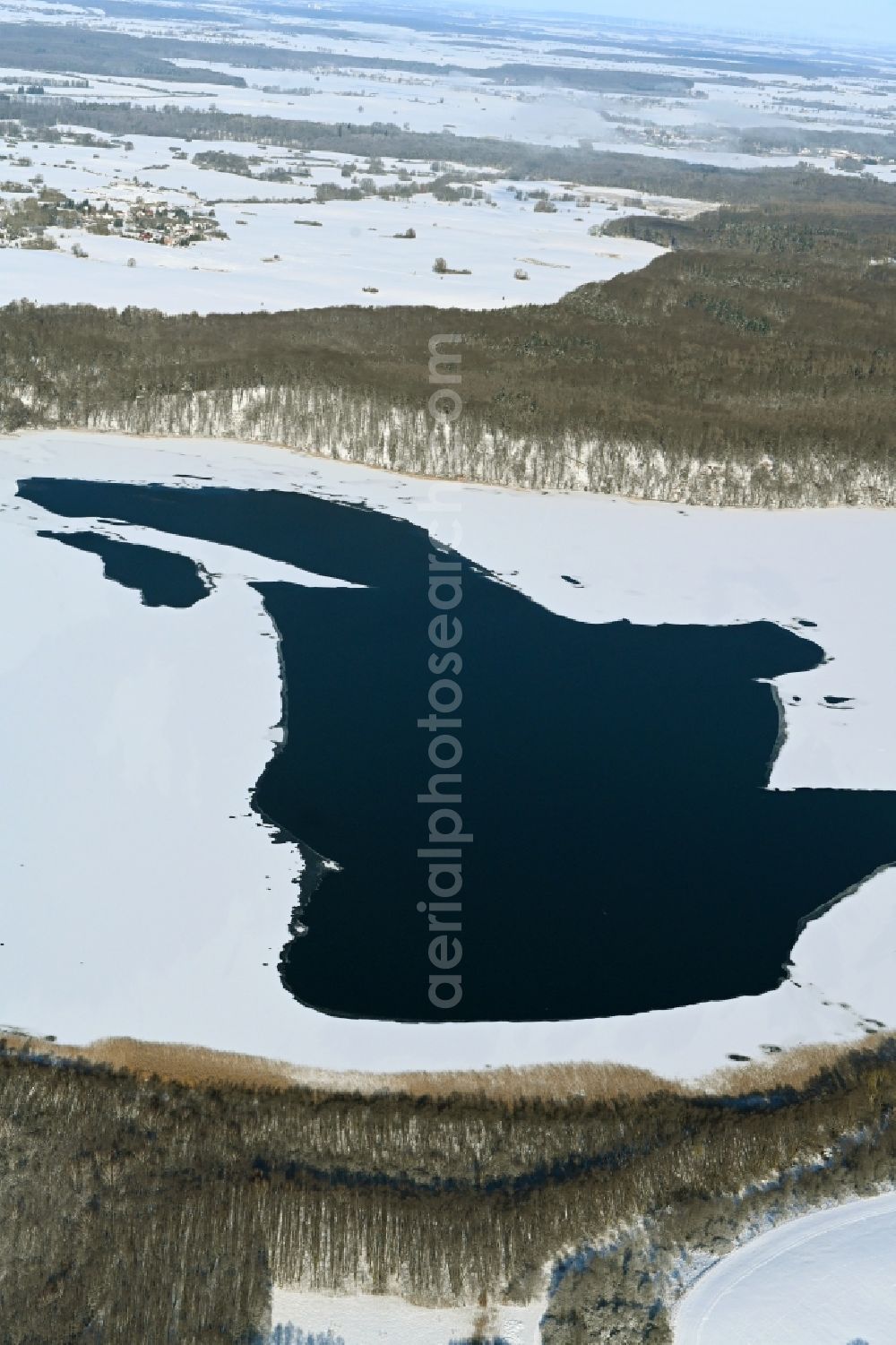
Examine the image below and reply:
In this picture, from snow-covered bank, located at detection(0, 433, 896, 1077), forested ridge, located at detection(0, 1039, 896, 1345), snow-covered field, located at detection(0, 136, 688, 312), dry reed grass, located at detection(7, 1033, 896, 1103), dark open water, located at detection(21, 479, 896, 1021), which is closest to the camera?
forested ridge, located at detection(0, 1039, 896, 1345)

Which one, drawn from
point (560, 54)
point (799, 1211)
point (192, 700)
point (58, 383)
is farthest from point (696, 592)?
point (560, 54)

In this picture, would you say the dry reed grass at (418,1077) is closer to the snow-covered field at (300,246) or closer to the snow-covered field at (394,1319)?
the snow-covered field at (394,1319)

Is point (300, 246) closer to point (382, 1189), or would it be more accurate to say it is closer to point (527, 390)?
point (527, 390)

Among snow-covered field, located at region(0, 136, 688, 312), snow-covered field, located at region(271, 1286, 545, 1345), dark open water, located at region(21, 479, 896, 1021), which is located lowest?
snow-covered field, located at region(271, 1286, 545, 1345)

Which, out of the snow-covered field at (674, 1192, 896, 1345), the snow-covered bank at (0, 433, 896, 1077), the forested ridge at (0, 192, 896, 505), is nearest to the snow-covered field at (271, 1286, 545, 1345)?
the snow-covered field at (674, 1192, 896, 1345)

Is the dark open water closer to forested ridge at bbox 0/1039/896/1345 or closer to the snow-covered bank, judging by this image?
the snow-covered bank

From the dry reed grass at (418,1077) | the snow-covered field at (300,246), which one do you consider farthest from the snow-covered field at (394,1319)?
the snow-covered field at (300,246)

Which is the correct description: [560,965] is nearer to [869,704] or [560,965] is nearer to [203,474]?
[869,704]
